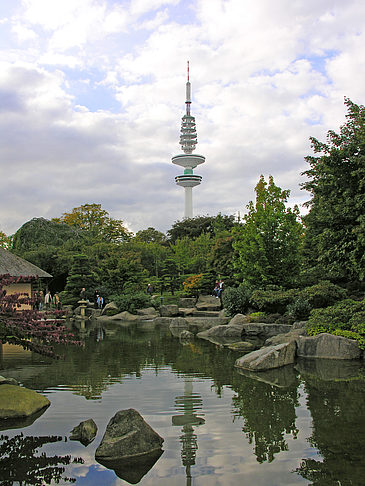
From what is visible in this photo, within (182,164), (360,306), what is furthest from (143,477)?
(182,164)

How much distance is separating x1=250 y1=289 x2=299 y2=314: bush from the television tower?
272 feet

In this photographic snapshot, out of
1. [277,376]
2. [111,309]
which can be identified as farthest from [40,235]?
[277,376]

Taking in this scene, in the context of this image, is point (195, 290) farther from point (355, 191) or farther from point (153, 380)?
point (153, 380)

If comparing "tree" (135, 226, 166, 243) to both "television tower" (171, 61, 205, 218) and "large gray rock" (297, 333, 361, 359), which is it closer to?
"television tower" (171, 61, 205, 218)

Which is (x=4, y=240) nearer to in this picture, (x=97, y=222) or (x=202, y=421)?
(x=97, y=222)

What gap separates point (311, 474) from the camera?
4316 millimetres

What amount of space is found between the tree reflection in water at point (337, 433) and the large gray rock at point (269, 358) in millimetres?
1376

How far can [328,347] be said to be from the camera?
418 inches

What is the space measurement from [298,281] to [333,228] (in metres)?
6.20

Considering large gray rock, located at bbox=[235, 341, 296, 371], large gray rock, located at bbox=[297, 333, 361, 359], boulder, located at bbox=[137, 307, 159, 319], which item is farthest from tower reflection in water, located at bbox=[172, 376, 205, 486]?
boulder, located at bbox=[137, 307, 159, 319]

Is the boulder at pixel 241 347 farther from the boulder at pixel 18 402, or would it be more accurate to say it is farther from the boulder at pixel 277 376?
the boulder at pixel 18 402

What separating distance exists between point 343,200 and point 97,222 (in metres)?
39.2

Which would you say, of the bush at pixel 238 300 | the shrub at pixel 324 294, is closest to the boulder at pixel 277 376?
the shrub at pixel 324 294

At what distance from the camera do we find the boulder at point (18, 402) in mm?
6023
